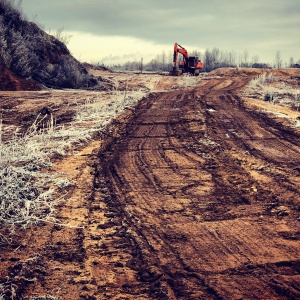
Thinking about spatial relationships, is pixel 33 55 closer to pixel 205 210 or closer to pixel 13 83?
pixel 13 83

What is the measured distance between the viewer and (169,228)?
14.5 feet

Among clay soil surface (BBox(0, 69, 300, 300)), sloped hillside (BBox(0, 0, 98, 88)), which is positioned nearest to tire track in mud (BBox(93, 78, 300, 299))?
clay soil surface (BBox(0, 69, 300, 300))

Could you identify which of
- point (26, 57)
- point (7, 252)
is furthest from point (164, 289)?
point (26, 57)

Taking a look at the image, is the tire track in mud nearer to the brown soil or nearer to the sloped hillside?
the brown soil

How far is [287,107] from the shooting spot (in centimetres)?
1485

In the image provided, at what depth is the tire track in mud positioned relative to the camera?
3.36 meters

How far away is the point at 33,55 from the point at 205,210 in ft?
70.5

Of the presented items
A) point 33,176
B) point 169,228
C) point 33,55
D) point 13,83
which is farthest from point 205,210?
point 33,55

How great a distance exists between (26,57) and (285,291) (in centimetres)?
2237

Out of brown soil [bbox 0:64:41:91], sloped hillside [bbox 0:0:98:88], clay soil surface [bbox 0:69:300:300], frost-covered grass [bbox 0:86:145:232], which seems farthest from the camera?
sloped hillside [bbox 0:0:98:88]

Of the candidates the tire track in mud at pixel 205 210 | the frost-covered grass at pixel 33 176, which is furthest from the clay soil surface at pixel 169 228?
the frost-covered grass at pixel 33 176

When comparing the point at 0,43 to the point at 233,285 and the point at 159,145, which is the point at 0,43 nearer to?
the point at 159,145

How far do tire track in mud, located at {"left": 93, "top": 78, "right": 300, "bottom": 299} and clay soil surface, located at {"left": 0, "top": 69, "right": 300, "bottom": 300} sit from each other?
0.01m

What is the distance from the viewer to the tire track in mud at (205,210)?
3.36m
